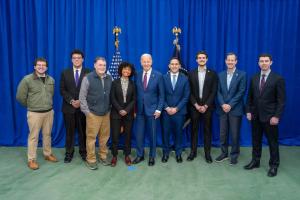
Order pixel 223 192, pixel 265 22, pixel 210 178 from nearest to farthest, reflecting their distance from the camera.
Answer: pixel 223 192
pixel 210 178
pixel 265 22

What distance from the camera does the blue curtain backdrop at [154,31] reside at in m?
5.38

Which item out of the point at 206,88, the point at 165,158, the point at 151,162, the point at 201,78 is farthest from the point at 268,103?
the point at 151,162

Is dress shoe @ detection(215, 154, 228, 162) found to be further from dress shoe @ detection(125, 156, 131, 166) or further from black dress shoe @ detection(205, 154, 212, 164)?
dress shoe @ detection(125, 156, 131, 166)

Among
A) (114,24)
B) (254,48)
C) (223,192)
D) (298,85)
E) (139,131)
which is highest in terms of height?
(114,24)

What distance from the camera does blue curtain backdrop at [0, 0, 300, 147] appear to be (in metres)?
5.38

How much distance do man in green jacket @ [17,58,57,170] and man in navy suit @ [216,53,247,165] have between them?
2.46 m

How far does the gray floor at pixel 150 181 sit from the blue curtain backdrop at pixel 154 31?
1.43 metres

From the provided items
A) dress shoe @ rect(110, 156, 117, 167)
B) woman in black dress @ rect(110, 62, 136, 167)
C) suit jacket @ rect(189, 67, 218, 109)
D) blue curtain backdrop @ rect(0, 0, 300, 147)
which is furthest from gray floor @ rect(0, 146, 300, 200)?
blue curtain backdrop @ rect(0, 0, 300, 147)

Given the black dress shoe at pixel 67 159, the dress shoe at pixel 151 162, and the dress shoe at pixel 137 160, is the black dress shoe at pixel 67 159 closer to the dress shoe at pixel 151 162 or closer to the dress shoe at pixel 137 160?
the dress shoe at pixel 137 160

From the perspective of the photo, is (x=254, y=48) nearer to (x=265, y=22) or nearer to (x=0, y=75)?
(x=265, y=22)

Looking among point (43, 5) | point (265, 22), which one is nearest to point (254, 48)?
point (265, 22)

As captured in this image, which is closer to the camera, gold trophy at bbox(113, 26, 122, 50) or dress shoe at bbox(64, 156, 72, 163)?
dress shoe at bbox(64, 156, 72, 163)

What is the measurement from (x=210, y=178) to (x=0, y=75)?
156 inches

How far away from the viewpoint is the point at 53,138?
5617 mm
